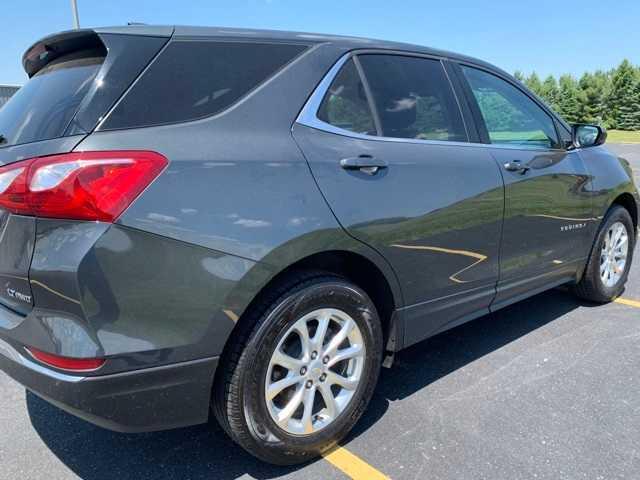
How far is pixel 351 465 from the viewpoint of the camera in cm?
228

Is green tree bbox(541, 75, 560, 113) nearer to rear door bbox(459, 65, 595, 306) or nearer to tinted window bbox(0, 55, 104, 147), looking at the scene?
rear door bbox(459, 65, 595, 306)

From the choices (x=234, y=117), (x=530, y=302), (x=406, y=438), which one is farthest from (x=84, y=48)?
(x=530, y=302)

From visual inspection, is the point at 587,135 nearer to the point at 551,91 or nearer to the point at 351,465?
the point at 351,465

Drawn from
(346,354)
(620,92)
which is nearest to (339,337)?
(346,354)

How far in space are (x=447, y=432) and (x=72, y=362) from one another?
5.57 feet

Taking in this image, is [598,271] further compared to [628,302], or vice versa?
[628,302]

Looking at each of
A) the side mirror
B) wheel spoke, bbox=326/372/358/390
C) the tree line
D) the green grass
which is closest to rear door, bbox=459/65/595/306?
the side mirror

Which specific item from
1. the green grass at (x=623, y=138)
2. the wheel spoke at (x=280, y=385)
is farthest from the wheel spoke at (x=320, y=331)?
the green grass at (x=623, y=138)

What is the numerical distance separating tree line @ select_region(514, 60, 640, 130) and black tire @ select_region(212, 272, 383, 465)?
4955 centimetres

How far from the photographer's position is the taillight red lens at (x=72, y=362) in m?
1.70

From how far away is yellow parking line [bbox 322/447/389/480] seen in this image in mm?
2199

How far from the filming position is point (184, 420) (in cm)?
195

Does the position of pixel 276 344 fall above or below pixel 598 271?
above

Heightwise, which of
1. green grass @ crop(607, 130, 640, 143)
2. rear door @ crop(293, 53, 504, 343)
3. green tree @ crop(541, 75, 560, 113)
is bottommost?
green grass @ crop(607, 130, 640, 143)
